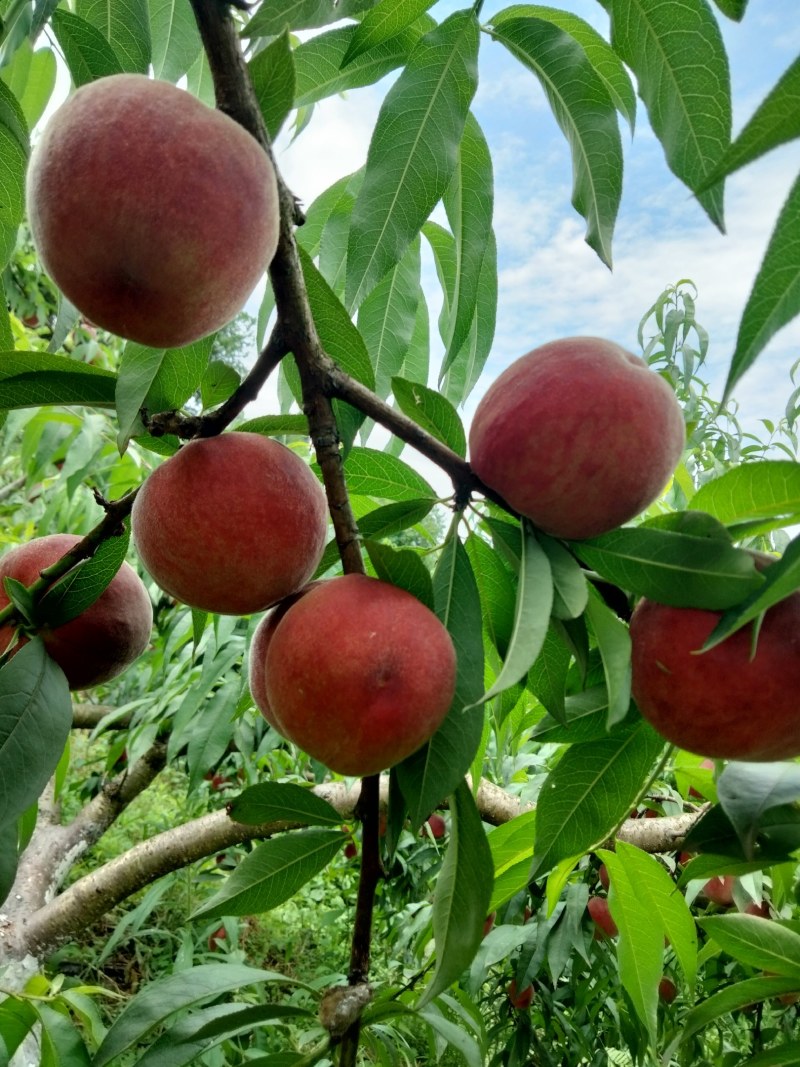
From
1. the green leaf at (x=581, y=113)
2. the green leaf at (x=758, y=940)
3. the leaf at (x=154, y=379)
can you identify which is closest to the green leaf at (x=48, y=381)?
the leaf at (x=154, y=379)

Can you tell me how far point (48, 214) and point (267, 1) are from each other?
0.22 meters

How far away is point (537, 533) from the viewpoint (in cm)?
49

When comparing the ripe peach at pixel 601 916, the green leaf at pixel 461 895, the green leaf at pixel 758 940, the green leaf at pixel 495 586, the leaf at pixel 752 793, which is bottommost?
the ripe peach at pixel 601 916

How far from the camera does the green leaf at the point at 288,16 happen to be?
52cm

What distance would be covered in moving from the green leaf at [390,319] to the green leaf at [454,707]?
0.28 metres

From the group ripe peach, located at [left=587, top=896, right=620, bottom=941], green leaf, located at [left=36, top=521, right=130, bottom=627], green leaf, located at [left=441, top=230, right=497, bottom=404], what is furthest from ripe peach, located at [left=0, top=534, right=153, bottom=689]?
ripe peach, located at [left=587, top=896, right=620, bottom=941]

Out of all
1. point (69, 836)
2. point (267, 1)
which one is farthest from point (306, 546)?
point (69, 836)

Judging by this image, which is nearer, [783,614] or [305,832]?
[783,614]

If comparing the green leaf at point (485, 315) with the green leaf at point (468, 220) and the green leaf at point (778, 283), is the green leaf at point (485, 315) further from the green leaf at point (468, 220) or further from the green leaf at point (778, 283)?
the green leaf at point (778, 283)

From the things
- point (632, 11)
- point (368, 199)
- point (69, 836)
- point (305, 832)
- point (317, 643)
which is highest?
point (632, 11)

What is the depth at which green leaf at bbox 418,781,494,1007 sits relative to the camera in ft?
1.63

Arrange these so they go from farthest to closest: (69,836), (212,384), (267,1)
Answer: (69,836) < (212,384) < (267,1)

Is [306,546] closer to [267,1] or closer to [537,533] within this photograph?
[537,533]

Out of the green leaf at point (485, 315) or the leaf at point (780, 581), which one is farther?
the green leaf at point (485, 315)
